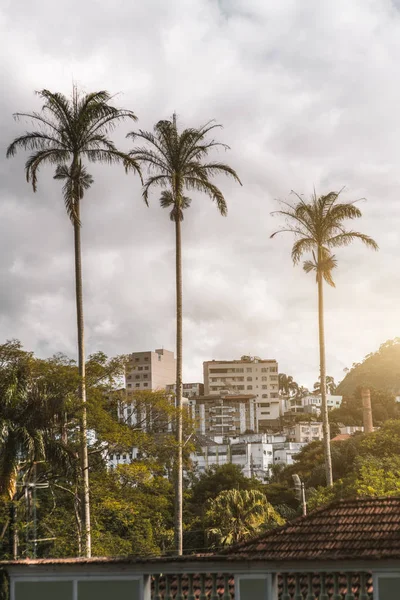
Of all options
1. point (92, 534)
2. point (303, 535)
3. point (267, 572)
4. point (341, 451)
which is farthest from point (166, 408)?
point (341, 451)

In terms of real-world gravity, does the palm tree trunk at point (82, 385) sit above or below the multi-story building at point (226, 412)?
below

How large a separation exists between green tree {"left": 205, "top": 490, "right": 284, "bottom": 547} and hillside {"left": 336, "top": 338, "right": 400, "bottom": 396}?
12276 cm

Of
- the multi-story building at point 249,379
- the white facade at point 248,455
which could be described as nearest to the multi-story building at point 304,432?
the white facade at point 248,455

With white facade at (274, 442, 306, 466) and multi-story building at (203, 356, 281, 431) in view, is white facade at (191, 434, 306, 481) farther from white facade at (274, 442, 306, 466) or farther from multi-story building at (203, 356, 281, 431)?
multi-story building at (203, 356, 281, 431)

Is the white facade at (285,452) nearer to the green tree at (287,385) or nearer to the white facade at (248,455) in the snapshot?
the white facade at (248,455)

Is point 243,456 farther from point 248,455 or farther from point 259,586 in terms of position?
point 259,586

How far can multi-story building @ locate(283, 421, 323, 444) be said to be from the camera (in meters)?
131

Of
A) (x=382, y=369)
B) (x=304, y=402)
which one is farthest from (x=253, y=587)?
(x=304, y=402)

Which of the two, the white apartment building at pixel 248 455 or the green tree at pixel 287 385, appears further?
the green tree at pixel 287 385

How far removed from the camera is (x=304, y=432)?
133 metres

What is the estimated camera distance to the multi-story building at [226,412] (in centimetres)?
14800

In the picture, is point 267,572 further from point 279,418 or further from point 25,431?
point 279,418

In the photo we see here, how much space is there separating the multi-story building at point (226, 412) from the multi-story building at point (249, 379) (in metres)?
22.6

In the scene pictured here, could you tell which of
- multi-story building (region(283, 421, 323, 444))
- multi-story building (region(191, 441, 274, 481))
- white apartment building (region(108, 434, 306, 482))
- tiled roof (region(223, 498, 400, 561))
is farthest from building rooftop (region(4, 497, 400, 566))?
multi-story building (region(283, 421, 323, 444))
